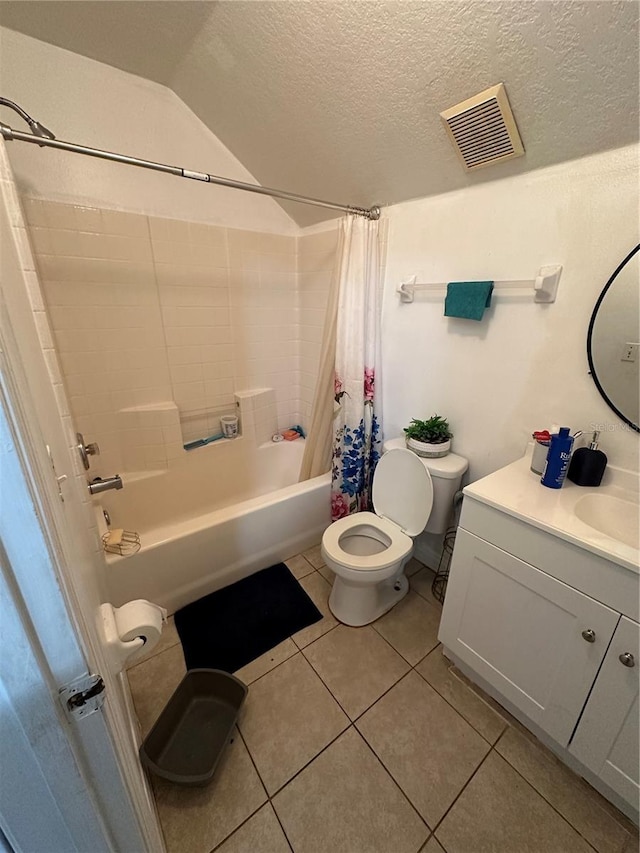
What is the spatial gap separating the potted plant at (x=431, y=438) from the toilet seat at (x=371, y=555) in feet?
1.29

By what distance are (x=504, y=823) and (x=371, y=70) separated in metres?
2.38

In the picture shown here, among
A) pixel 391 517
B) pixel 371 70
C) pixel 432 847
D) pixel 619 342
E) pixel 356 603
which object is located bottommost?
pixel 432 847

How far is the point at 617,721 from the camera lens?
3.01ft

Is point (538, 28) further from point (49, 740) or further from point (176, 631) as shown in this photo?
point (176, 631)

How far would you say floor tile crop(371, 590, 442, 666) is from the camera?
4.84 ft

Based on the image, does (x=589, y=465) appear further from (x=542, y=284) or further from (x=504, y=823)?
(x=504, y=823)

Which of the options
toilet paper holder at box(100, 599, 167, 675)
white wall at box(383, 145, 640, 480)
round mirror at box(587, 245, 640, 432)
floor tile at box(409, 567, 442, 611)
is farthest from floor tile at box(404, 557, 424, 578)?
toilet paper holder at box(100, 599, 167, 675)

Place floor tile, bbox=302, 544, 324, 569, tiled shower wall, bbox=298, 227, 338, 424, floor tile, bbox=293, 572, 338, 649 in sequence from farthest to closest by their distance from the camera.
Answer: tiled shower wall, bbox=298, 227, 338, 424 → floor tile, bbox=302, 544, 324, 569 → floor tile, bbox=293, 572, 338, 649

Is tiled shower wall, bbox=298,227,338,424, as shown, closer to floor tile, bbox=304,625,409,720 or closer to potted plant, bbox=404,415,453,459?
potted plant, bbox=404,415,453,459

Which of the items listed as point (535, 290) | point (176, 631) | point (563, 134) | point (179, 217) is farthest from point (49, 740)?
point (179, 217)

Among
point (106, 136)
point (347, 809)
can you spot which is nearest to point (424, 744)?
point (347, 809)

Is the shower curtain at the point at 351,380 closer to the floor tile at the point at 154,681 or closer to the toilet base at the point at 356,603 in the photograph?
the toilet base at the point at 356,603

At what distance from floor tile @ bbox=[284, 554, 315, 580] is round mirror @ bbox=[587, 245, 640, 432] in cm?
156

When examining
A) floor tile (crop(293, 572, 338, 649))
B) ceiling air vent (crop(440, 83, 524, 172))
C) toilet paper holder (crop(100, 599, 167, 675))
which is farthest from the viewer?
floor tile (crop(293, 572, 338, 649))
